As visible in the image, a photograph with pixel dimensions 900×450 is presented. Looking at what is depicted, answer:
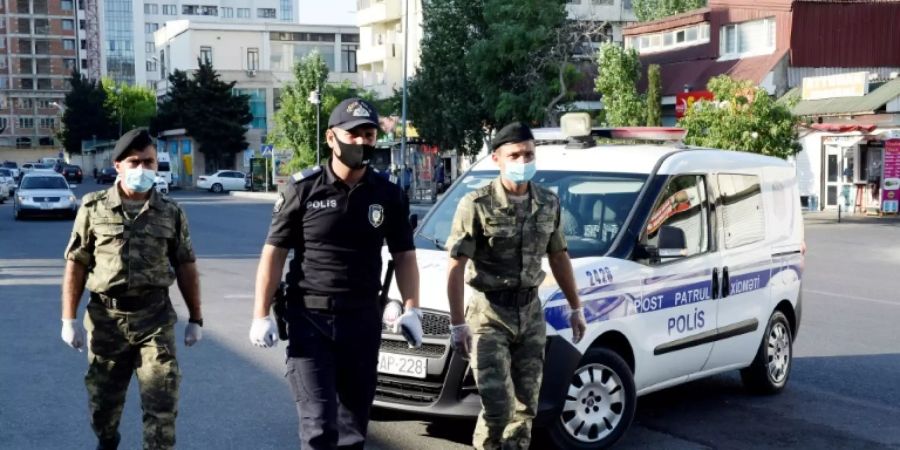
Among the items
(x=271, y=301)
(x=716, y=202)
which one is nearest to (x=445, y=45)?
(x=716, y=202)

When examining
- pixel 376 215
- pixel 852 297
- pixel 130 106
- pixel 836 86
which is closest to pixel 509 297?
pixel 376 215

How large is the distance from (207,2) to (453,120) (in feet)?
393

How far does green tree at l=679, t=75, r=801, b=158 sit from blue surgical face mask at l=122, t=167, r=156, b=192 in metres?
25.3

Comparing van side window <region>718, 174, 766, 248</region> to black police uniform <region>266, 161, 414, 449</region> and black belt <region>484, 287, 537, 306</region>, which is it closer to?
black belt <region>484, 287, 537, 306</region>

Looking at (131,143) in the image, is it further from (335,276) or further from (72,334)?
(335,276)

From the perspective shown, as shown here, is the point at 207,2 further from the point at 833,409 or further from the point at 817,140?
the point at 833,409

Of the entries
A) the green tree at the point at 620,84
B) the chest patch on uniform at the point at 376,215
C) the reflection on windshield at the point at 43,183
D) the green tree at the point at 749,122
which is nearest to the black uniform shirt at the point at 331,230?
the chest patch on uniform at the point at 376,215

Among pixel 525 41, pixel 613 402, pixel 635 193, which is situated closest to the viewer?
pixel 613 402

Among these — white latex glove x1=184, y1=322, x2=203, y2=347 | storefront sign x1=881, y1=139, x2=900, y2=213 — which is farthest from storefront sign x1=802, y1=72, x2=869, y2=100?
white latex glove x1=184, y1=322, x2=203, y2=347

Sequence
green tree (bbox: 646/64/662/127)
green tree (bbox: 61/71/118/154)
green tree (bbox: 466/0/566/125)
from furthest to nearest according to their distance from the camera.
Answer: green tree (bbox: 61/71/118/154), green tree (bbox: 466/0/566/125), green tree (bbox: 646/64/662/127)

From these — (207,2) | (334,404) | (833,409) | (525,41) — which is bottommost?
(833,409)

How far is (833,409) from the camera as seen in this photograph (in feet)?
25.6

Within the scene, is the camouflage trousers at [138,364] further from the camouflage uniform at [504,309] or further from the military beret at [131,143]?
the camouflage uniform at [504,309]

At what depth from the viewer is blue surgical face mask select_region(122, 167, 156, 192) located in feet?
18.2
